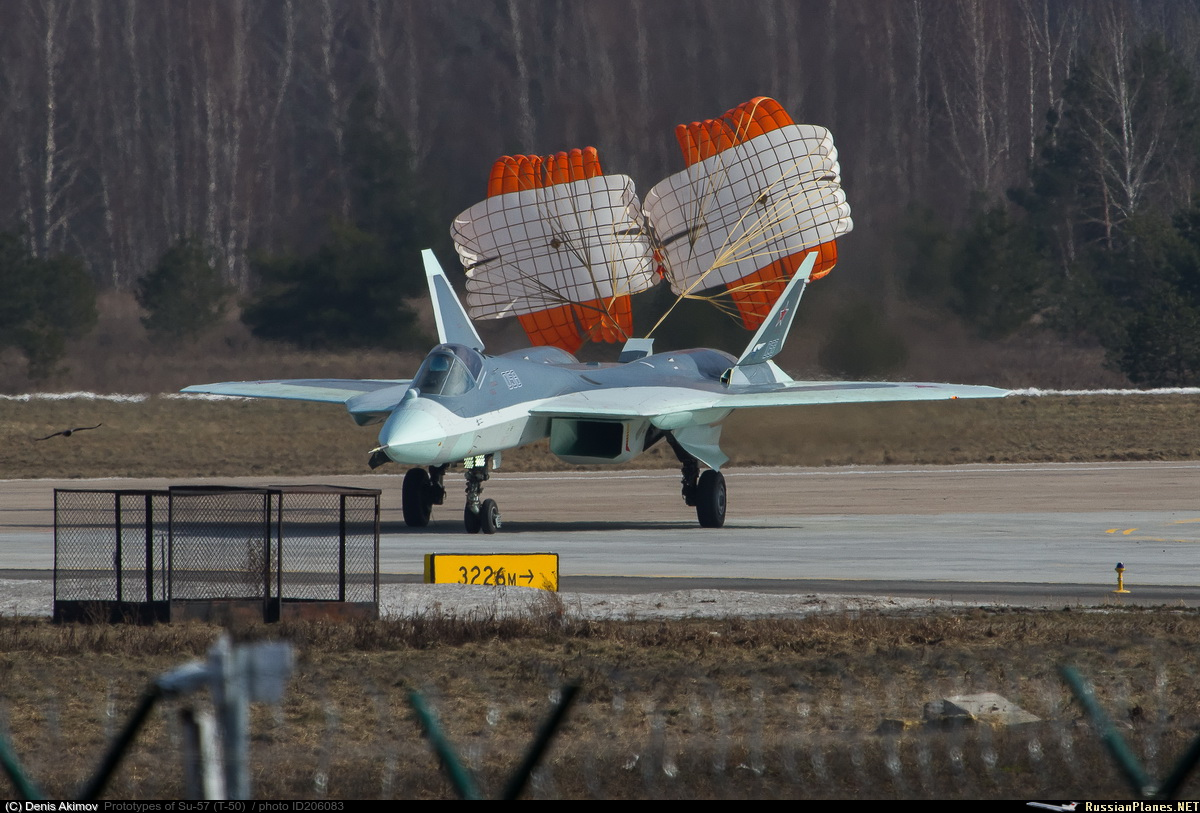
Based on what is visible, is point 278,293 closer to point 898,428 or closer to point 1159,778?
point 898,428

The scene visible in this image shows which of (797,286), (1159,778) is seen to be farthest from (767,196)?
(1159,778)

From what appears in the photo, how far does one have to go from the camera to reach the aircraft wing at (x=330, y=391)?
22641mm

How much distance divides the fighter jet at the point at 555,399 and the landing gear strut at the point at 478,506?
21 mm

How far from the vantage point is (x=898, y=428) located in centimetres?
3422

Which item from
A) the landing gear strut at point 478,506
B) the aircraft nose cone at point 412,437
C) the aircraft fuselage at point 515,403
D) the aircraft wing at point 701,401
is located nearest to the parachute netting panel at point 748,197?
the aircraft fuselage at point 515,403

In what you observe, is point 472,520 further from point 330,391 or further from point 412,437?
point 330,391

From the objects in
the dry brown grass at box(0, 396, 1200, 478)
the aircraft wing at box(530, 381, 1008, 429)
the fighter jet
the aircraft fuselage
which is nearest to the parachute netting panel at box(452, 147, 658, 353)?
the fighter jet

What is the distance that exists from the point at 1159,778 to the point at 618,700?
3.43 meters

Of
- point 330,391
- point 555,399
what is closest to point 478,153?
point 330,391

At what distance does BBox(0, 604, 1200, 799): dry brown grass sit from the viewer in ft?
24.4

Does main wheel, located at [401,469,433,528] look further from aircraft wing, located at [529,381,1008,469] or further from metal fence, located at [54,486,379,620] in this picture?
metal fence, located at [54,486,379,620]

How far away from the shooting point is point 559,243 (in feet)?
89.2

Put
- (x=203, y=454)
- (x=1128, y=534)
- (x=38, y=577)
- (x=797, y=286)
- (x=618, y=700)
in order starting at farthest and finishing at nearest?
(x=203, y=454), (x=797, y=286), (x=1128, y=534), (x=38, y=577), (x=618, y=700)

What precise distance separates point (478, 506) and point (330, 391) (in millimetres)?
4276
